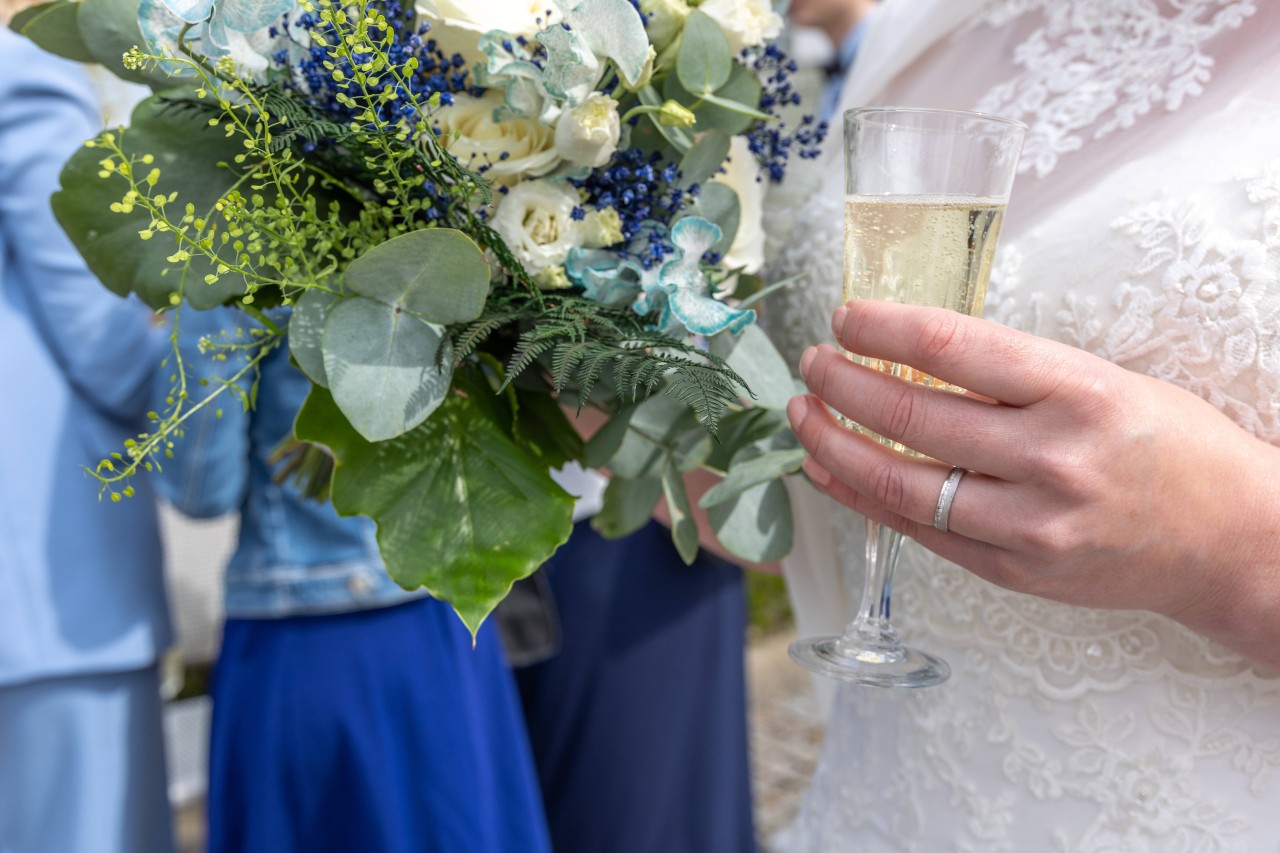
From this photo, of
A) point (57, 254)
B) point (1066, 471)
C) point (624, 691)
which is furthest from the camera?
point (624, 691)

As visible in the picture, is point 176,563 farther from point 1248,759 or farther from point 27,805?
point 1248,759

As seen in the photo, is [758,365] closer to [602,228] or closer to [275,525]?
[602,228]

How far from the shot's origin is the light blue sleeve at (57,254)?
5.63 feet

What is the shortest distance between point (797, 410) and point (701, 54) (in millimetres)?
318

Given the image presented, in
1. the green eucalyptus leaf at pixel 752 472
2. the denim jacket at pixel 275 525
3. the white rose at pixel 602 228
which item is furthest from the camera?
the denim jacket at pixel 275 525

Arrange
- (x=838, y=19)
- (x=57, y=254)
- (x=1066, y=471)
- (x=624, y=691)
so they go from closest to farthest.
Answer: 1. (x=1066, y=471)
2. (x=57, y=254)
3. (x=624, y=691)
4. (x=838, y=19)

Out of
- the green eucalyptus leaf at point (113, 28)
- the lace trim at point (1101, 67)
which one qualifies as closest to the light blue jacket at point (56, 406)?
the green eucalyptus leaf at point (113, 28)

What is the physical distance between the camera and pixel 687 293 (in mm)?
852

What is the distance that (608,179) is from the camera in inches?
33.9

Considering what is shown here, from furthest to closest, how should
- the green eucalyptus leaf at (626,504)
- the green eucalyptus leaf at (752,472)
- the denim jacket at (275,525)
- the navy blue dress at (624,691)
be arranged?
1. the navy blue dress at (624,691)
2. the denim jacket at (275,525)
3. the green eucalyptus leaf at (626,504)
4. the green eucalyptus leaf at (752,472)

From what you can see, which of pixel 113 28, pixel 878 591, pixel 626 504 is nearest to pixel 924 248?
pixel 878 591

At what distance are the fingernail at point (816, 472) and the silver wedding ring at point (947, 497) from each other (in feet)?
0.45

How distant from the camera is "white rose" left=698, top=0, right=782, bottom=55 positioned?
2.89 feet

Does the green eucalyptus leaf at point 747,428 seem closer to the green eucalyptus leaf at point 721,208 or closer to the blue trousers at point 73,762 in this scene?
the green eucalyptus leaf at point 721,208
